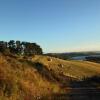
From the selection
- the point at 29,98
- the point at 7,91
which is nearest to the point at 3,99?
the point at 7,91

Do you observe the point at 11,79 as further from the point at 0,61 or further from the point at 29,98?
the point at 0,61

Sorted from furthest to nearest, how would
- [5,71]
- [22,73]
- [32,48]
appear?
[32,48], [22,73], [5,71]

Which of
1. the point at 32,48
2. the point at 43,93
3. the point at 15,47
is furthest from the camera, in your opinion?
the point at 32,48

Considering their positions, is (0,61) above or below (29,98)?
above

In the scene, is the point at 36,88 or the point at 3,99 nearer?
the point at 3,99

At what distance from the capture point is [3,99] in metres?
13.9

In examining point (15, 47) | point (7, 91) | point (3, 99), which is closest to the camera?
point (3, 99)

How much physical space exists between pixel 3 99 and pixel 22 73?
627 centimetres

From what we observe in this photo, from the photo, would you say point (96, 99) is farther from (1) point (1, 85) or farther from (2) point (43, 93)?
(1) point (1, 85)

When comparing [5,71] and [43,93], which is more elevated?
[5,71]

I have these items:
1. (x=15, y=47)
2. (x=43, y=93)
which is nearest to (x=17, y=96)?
(x=43, y=93)

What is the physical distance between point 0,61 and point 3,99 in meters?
5.33

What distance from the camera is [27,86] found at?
696 inches

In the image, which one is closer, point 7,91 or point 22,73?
point 7,91
